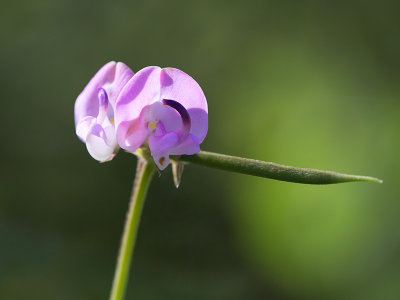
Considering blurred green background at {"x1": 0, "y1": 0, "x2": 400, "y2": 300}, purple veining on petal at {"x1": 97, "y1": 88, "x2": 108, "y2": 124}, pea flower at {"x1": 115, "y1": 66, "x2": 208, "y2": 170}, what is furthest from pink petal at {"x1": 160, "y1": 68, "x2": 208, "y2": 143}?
blurred green background at {"x1": 0, "y1": 0, "x2": 400, "y2": 300}

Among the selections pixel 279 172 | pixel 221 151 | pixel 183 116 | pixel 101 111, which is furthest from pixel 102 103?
pixel 221 151

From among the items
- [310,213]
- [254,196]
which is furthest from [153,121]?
[254,196]

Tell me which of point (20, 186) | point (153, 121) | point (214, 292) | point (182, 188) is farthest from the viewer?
point (182, 188)

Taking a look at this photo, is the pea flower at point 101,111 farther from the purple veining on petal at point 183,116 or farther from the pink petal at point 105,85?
the purple veining on petal at point 183,116

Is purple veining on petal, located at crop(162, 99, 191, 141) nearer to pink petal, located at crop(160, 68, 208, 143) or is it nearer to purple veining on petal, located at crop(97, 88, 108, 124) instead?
pink petal, located at crop(160, 68, 208, 143)

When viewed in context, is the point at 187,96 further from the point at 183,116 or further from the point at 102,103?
the point at 102,103

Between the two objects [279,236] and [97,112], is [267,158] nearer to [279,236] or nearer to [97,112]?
[279,236]
